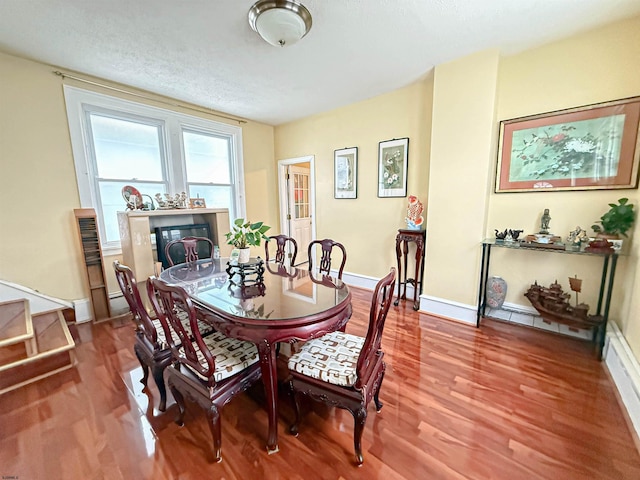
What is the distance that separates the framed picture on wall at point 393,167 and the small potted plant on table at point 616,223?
1820 millimetres

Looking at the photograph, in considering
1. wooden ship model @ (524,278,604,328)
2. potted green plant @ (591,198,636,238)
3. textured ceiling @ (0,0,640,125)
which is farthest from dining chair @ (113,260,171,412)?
potted green plant @ (591,198,636,238)

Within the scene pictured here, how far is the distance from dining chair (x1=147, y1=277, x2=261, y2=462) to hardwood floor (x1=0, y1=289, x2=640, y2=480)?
8.4 inches

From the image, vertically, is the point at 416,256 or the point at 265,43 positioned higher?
the point at 265,43

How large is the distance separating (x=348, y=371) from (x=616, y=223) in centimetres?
248

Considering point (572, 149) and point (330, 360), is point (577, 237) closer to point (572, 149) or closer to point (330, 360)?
point (572, 149)

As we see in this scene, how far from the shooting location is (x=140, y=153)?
3.31 m

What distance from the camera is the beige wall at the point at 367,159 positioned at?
10.5 feet

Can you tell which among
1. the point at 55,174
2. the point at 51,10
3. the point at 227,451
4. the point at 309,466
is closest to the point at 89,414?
the point at 227,451

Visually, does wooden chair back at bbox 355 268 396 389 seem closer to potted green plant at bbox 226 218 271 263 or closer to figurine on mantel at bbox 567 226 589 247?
potted green plant at bbox 226 218 271 263

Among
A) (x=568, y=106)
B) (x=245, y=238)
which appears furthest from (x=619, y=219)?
(x=245, y=238)

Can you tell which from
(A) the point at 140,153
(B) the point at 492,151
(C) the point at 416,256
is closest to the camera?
(B) the point at 492,151

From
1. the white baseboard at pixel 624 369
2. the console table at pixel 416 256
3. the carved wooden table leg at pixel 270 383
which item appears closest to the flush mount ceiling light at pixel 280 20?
the carved wooden table leg at pixel 270 383

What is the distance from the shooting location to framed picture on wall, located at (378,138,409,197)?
330 cm

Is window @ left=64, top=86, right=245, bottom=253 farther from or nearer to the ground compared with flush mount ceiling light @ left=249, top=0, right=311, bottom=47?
nearer to the ground
